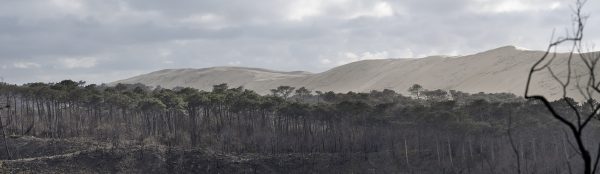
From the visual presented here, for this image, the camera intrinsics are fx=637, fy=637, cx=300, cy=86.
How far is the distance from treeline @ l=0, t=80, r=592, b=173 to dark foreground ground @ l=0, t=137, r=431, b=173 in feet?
7.38

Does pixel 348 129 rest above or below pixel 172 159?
above

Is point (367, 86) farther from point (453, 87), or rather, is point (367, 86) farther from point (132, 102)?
point (132, 102)

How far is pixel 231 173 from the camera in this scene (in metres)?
58.7

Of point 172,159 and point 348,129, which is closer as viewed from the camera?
point 172,159

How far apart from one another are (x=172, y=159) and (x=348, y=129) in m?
19.7

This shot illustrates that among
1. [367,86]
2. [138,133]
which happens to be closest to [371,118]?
[138,133]

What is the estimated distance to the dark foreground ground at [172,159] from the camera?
57.1 m

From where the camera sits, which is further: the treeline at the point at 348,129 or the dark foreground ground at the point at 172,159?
the treeline at the point at 348,129

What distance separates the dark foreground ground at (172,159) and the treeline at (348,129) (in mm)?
2249

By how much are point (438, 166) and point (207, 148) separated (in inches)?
911

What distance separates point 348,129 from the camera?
6931cm

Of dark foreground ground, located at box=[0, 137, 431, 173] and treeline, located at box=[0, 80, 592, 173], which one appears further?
treeline, located at box=[0, 80, 592, 173]

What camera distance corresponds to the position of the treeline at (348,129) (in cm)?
6053

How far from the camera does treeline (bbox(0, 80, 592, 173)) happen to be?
6053 cm
